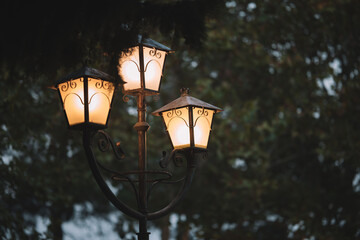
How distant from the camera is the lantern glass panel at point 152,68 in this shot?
4.45 metres

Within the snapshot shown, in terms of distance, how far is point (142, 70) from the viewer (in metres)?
4.41

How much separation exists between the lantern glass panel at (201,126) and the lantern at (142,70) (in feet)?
1.30

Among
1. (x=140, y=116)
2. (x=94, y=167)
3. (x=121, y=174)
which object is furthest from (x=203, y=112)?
(x=94, y=167)

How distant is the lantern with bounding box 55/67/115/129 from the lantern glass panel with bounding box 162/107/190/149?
695mm

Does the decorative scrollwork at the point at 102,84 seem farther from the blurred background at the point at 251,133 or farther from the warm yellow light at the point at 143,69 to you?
the blurred background at the point at 251,133

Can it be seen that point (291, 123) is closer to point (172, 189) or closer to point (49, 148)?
point (172, 189)

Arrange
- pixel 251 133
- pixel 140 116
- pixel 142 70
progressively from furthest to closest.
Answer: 1. pixel 251 133
2. pixel 140 116
3. pixel 142 70

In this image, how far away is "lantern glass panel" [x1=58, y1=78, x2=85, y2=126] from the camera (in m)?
3.95

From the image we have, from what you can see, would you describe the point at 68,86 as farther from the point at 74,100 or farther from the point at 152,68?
the point at 152,68

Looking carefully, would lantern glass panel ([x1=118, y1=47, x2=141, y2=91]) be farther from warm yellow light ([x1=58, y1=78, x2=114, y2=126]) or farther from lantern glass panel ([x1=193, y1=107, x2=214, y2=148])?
lantern glass panel ([x1=193, y1=107, x2=214, y2=148])

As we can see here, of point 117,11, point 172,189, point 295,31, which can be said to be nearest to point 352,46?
point 295,31

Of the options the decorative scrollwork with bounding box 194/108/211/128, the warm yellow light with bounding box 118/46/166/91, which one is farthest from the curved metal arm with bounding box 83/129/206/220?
the warm yellow light with bounding box 118/46/166/91

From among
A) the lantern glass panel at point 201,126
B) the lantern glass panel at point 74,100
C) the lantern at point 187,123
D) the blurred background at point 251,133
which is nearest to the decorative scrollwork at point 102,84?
the lantern glass panel at point 74,100

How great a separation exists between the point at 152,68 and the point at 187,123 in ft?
1.78
